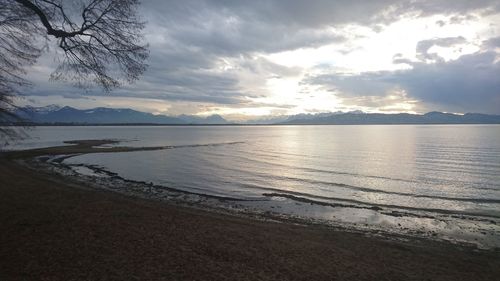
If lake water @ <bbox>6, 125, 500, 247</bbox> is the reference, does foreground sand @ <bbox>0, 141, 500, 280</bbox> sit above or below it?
above

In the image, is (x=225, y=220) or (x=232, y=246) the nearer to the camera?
(x=232, y=246)

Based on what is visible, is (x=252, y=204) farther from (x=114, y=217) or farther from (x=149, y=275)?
(x=149, y=275)

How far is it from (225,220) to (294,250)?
240 inches

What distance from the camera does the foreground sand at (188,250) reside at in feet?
31.3

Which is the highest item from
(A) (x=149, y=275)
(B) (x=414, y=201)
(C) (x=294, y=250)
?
(A) (x=149, y=275)

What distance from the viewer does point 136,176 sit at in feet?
129

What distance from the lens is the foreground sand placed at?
953 centimetres

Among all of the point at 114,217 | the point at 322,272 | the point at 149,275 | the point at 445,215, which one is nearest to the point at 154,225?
the point at 114,217

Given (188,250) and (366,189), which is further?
(366,189)

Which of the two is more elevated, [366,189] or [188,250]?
[188,250]

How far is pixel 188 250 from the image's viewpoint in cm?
1170

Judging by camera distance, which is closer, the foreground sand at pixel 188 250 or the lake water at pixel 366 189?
the foreground sand at pixel 188 250

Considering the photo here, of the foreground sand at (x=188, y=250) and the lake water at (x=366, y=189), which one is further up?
the foreground sand at (x=188, y=250)

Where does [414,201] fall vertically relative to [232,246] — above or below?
below
